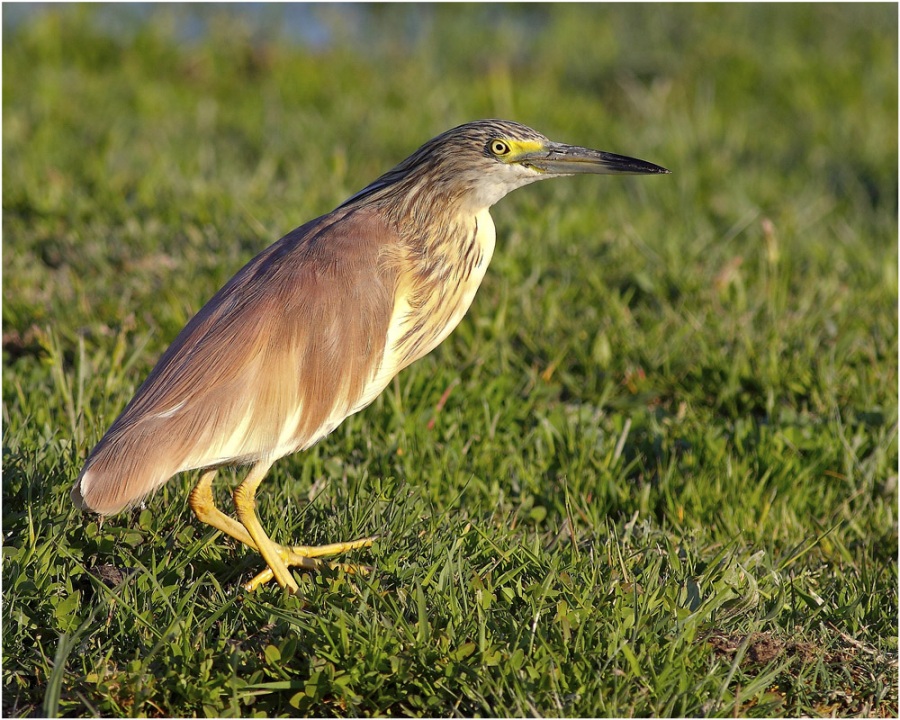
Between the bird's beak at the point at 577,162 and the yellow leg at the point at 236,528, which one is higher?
the bird's beak at the point at 577,162

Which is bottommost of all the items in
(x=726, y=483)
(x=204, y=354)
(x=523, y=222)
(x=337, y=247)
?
(x=726, y=483)

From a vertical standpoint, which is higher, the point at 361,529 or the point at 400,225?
the point at 400,225

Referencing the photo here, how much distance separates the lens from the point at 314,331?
3244 mm

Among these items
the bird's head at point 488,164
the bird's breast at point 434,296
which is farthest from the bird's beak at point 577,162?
the bird's breast at point 434,296

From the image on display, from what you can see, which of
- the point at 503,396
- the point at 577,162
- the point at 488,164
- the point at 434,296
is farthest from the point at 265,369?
the point at 503,396

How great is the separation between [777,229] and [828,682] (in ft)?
12.0

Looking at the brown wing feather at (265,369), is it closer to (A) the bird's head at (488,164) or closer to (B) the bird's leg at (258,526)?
(B) the bird's leg at (258,526)

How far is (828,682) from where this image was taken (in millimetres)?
2971

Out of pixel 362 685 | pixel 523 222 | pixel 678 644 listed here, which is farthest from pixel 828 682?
pixel 523 222

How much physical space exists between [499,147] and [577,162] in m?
0.27

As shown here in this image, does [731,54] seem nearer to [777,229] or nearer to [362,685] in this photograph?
[777,229]

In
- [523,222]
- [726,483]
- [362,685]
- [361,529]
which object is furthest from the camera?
[523,222]

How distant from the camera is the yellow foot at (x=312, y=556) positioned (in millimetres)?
3189

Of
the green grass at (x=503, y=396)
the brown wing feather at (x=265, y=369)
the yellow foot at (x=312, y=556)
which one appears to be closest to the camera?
the green grass at (x=503, y=396)
